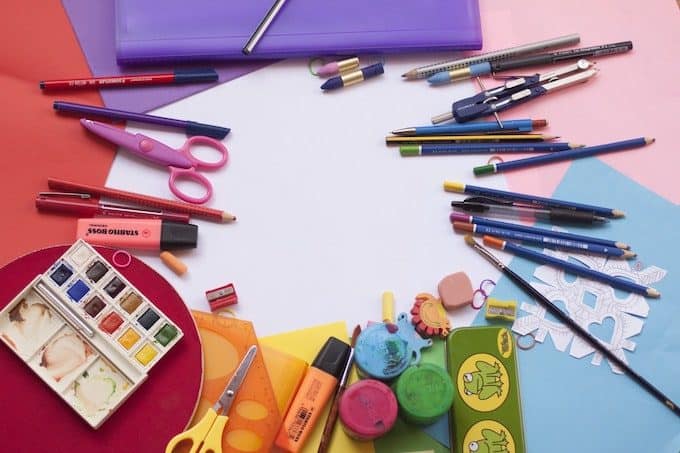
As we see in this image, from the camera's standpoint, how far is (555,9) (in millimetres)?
1126

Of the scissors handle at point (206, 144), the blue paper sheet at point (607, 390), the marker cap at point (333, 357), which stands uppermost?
the scissors handle at point (206, 144)

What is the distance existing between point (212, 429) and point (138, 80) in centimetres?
49

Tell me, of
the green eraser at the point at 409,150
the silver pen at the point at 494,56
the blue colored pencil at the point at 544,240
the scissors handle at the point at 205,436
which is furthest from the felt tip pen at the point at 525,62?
the scissors handle at the point at 205,436

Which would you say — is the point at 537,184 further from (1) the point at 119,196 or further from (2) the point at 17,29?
(2) the point at 17,29

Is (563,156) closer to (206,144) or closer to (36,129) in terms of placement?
(206,144)

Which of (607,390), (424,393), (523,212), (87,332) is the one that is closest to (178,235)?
(87,332)

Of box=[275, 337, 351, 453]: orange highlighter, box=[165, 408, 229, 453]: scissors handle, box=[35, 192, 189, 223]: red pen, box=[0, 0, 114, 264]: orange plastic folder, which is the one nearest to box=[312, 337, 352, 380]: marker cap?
box=[275, 337, 351, 453]: orange highlighter

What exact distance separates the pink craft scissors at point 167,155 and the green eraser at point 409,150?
0.25 m

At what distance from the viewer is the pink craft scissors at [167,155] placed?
0.97 m

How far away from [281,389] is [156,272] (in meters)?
0.21

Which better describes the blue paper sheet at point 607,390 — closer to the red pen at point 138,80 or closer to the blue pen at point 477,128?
the blue pen at point 477,128

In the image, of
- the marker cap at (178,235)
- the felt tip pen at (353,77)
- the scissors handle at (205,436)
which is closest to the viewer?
the scissors handle at (205,436)

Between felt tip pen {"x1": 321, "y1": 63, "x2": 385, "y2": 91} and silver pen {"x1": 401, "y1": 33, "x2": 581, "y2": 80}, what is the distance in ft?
0.14

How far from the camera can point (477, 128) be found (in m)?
1.03
